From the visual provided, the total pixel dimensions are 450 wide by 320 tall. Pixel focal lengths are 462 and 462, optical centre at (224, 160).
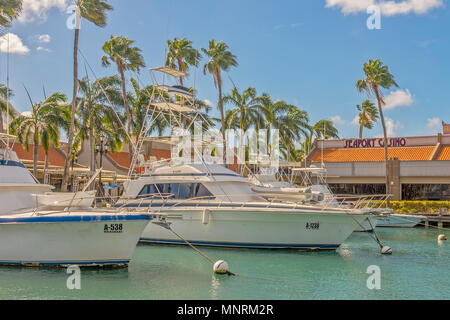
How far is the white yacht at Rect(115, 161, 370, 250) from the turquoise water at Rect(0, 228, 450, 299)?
517 millimetres

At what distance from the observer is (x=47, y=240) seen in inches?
532

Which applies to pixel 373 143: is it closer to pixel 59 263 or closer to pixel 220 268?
pixel 220 268

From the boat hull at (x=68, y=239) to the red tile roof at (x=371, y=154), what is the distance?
33.4 metres

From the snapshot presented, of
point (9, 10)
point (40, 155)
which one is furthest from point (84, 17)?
point (40, 155)

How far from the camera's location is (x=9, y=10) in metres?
24.8

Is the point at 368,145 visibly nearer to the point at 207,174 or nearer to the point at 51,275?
the point at 207,174

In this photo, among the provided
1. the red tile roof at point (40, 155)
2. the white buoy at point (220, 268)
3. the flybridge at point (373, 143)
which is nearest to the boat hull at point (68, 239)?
the white buoy at point (220, 268)

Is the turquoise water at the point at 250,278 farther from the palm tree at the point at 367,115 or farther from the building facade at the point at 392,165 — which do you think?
the palm tree at the point at 367,115

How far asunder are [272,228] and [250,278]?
508 centimetres

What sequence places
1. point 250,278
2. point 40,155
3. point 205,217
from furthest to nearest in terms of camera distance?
point 40,155
point 205,217
point 250,278

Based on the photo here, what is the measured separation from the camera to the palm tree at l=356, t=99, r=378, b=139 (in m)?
59.1

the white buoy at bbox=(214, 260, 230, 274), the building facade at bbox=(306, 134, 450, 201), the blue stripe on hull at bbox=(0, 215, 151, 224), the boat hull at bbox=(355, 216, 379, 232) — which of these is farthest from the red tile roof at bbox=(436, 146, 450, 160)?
the blue stripe on hull at bbox=(0, 215, 151, 224)
